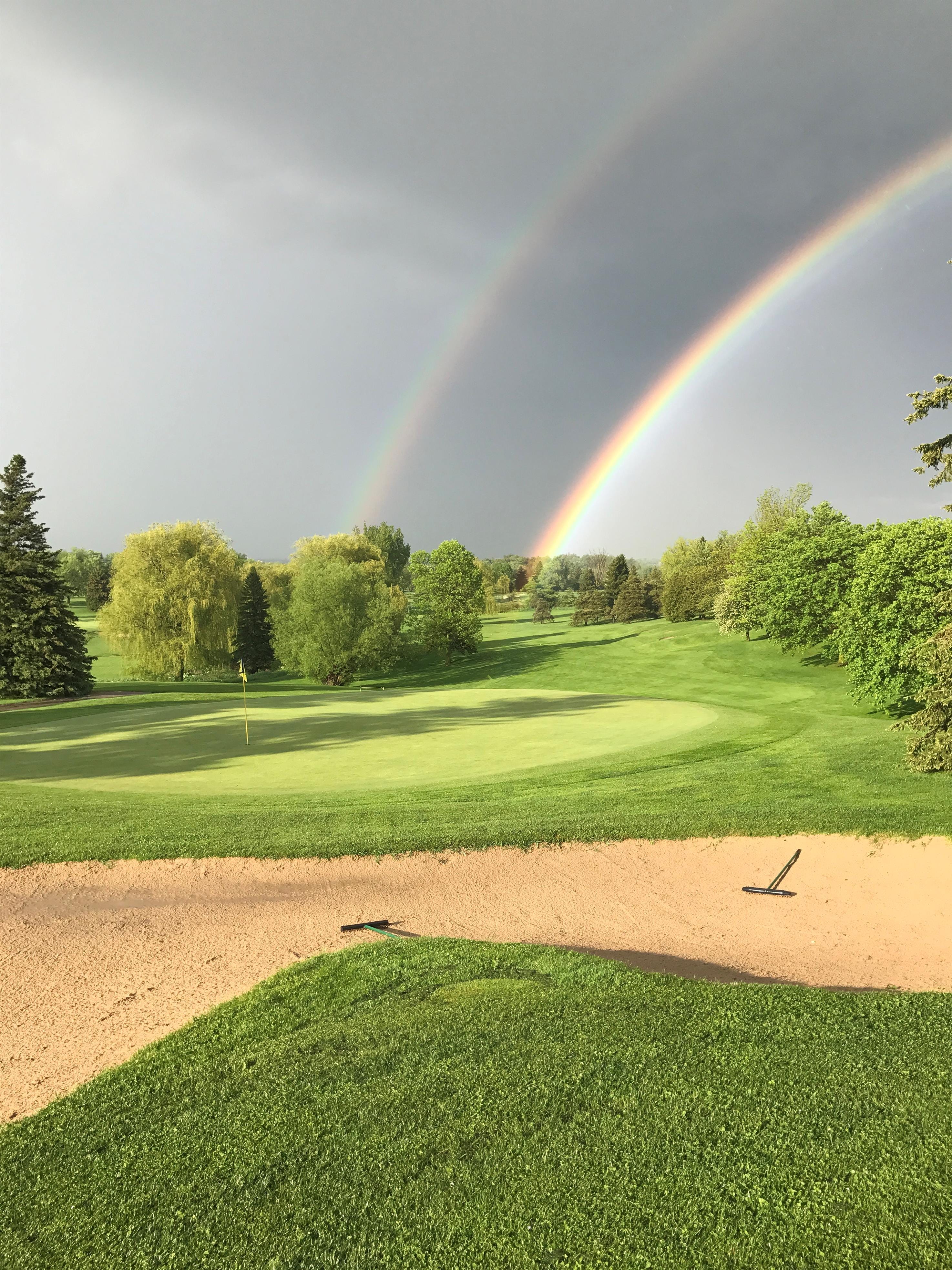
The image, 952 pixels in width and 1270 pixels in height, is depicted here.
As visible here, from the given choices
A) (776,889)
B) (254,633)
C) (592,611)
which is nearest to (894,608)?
(776,889)

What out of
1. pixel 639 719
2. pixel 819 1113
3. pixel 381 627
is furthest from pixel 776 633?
pixel 819 1113

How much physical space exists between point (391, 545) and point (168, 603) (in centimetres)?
4978

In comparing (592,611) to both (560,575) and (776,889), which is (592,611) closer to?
(560,575)

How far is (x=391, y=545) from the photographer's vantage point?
96062 mm

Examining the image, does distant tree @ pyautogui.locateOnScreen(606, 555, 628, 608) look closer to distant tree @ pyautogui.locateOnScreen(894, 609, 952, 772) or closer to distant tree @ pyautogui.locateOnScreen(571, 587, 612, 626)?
distant tree @ pyautogui.locateOnScreen(571, 587, 612, 626)

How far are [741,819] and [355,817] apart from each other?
19.9ft

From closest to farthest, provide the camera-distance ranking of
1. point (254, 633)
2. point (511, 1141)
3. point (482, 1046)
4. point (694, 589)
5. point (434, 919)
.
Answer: point (511, 1141) < point (482, 1046) < point (434, 919) < point (254, 633) < point (694, 589)

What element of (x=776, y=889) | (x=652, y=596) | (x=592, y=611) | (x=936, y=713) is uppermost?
(x=652, y=596)

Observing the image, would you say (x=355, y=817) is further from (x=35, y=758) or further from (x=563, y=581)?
(x=563, y=581)

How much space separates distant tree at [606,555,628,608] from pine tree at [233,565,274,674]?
149 feet

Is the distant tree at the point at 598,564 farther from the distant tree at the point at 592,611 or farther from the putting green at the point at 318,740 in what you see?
the putting green at the point at 318,740

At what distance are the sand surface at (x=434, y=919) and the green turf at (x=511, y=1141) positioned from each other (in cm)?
119

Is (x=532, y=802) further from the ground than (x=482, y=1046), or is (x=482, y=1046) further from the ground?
(x=482, y=1046)

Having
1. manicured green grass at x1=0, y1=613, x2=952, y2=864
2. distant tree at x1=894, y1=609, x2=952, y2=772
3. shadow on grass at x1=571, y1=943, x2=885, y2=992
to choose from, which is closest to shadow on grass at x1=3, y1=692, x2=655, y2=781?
manicured green grass at x1=0, y1=613, x2=952, y2=864
